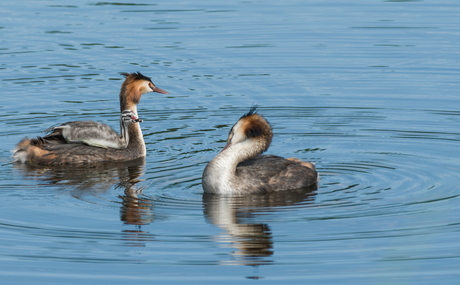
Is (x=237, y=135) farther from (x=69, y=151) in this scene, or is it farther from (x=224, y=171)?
(x=69, y=151)

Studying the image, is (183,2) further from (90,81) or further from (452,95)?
(452,95)

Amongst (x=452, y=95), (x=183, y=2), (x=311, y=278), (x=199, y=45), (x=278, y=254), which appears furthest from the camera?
(x=183, y=2)

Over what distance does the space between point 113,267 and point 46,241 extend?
1.16m

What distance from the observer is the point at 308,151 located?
14.0 m

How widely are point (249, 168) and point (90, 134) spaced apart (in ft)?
11.2

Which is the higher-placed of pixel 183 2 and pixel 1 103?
pixel 183 2

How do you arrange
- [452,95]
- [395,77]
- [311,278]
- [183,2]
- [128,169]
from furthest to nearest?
[183,2], [395,77], [452,95], [128,169], [311,278]

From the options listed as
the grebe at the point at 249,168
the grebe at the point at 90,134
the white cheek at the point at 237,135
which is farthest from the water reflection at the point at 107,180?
the white cheek at the point at 237,135

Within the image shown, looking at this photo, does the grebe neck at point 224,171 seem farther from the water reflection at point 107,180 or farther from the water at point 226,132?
the water reflection at point 107,180

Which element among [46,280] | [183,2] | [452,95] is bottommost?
[46,280]

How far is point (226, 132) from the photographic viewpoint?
15.2 meters

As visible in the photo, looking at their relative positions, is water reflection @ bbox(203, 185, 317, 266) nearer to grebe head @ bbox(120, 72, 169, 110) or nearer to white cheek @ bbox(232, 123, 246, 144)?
white cheek @ bbox(232, 123, 246, 144)

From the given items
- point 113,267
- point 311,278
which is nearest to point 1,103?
point 113,267

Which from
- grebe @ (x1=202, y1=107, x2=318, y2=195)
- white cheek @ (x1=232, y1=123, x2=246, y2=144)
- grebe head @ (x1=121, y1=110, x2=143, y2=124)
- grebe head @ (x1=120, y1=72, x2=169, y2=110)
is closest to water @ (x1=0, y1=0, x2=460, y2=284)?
grebe @ (x1=202, y1=107, x2=318, y2=195)
